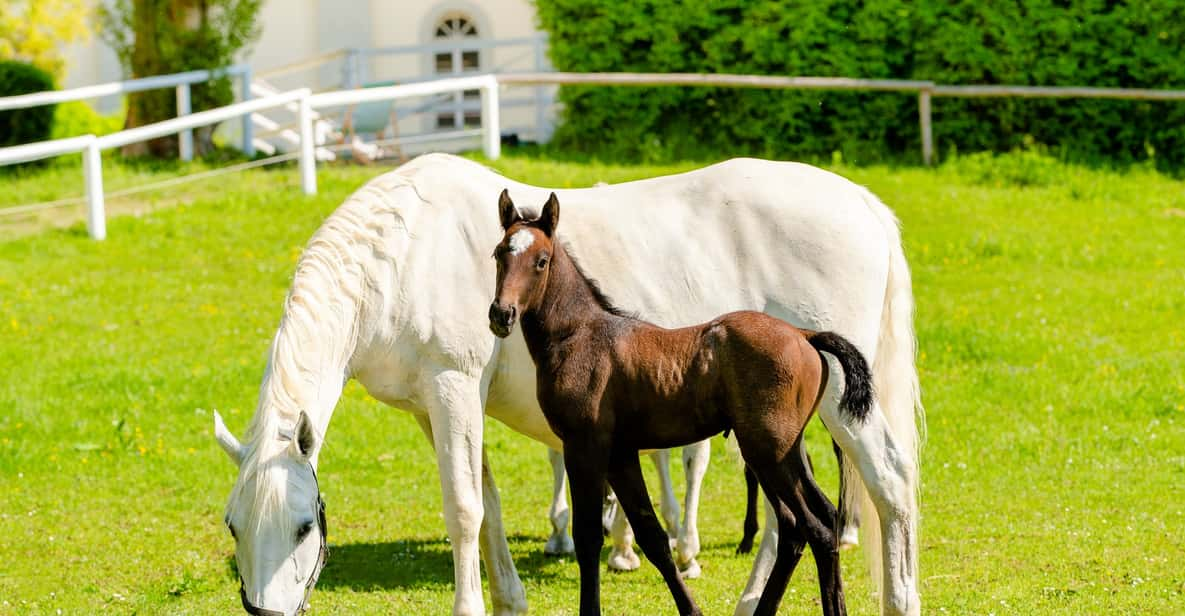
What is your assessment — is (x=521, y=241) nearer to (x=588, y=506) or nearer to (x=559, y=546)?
(x=588, y=506)

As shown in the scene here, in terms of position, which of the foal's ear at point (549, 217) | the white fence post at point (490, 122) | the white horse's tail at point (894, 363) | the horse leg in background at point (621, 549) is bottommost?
the horse leg in background at point (621, 549)

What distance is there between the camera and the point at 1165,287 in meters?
11.9

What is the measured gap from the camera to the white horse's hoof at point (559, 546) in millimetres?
7379

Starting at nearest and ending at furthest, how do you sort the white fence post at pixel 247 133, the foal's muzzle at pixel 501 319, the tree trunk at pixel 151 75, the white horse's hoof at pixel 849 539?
1. the foal's muzzle at pixel 501 319
2. the white horse's hoof at pixel 849 539
3. the tree trunk at pixel 151 75
4. the white fence post at pixel 247 133

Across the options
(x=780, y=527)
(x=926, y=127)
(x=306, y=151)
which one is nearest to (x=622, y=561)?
(x=780, y=527)

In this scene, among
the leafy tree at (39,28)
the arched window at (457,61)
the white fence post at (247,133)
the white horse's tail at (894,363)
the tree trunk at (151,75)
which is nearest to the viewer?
the white horse's tail at (894,363)

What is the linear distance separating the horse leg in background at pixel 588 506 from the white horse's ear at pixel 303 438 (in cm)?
88

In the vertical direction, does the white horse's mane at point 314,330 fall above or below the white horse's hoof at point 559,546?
above

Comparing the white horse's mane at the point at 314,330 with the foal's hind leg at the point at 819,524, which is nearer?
the foal's hind leg at the point at 819,524

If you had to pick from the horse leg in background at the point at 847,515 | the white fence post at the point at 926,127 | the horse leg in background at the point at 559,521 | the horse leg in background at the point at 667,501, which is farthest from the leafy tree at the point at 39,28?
the horse leg in background at the point at 847,515

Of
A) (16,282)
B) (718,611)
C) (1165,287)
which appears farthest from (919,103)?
(718,611)

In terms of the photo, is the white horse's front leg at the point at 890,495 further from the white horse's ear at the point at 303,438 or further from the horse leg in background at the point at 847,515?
the white horse's ear at the point at 303,438

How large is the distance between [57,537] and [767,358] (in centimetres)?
477

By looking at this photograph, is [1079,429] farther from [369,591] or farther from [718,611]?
[369,591]
